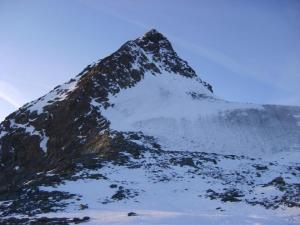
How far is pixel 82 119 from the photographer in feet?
187

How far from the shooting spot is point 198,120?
195ft

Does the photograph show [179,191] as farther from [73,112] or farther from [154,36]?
[154,36]

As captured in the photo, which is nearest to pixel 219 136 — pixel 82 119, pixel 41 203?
pixel 82 119

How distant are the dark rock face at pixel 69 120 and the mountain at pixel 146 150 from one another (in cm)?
20

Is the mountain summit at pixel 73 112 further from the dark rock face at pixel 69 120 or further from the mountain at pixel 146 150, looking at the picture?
the mountain at pixel 146 150

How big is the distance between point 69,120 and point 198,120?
17.0 metres

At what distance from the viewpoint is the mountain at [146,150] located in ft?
93.2

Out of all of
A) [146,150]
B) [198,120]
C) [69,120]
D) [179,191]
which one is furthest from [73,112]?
[179,191]

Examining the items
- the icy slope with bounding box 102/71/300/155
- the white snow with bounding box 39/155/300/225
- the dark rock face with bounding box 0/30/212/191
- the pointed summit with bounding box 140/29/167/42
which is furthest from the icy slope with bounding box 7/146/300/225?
the pointed summit with bounding box 140/29/167/42

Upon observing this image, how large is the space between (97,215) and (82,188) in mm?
7186

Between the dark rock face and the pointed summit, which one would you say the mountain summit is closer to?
the dark rock face

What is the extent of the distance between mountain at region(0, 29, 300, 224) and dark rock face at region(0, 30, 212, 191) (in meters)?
0.20

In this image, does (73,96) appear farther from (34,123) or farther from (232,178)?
(232,178)

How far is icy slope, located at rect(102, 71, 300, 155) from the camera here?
52.6 meters
